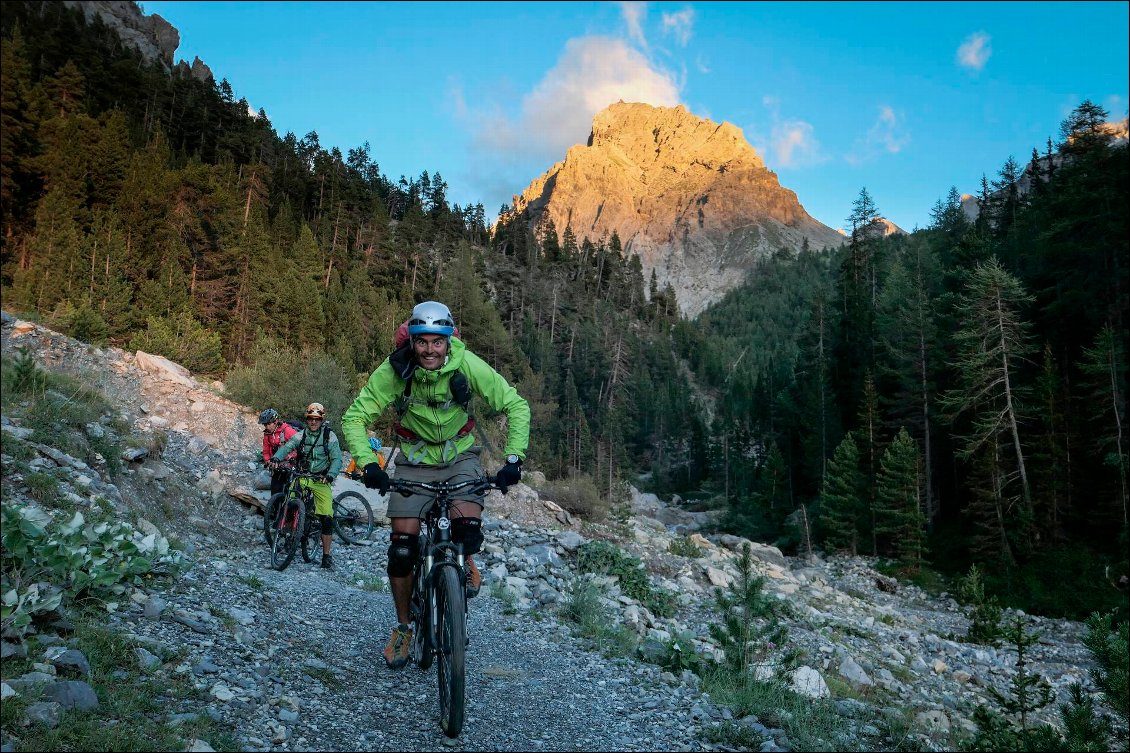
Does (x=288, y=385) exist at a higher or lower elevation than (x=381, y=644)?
higher

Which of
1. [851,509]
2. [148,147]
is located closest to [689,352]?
[851,509]

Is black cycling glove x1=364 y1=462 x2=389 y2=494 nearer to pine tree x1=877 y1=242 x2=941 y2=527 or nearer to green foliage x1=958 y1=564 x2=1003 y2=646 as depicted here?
green foliage x1=958 y1=564 x2=1003 y2=646

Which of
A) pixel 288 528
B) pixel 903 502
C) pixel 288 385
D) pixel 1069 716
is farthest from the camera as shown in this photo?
pixel 903 502

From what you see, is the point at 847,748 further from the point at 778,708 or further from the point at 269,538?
the point at 269,538

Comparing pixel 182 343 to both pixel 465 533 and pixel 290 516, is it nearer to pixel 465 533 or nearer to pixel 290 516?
pixel 290 516

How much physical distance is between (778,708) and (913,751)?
102 cm

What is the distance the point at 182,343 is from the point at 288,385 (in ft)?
31.5

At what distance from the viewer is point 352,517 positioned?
13.5m

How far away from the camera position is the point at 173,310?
33750 millimetres

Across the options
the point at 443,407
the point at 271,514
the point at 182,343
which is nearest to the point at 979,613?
the point at 271,514

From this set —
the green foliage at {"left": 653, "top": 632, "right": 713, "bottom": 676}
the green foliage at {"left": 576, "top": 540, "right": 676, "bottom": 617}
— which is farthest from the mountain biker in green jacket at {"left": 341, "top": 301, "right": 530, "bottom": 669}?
the green foliage at {"left": 576, "top": 540, "right": 676, "bottom": 617}

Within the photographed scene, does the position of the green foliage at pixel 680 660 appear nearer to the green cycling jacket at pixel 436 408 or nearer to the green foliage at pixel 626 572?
the green cycling jacket at pixel 436 408

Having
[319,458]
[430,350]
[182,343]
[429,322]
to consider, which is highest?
[182,343]

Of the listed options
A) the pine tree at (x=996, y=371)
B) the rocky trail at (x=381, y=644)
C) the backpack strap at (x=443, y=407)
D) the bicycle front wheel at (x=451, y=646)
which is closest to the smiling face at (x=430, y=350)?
the backpack strap at (x=443, y=407)
